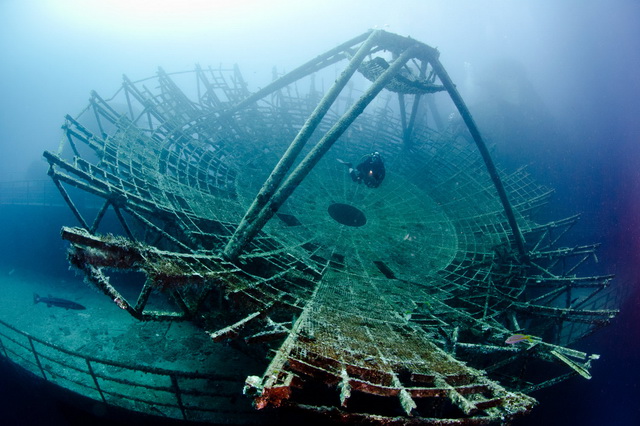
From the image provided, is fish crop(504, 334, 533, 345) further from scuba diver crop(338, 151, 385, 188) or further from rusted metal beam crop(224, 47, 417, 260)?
scuba diver crop(338, 151, 385, 188)

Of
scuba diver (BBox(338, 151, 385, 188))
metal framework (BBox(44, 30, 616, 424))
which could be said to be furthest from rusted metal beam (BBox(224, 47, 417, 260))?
scuba diver (BBox(338, 151, 385, 188))

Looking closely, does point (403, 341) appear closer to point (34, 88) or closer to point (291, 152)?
point (291, 152)

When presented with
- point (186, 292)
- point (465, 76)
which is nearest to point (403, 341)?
point (186, 292)

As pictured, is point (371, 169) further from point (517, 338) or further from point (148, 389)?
point (148, 389)

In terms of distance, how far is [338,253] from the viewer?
32.1 ft

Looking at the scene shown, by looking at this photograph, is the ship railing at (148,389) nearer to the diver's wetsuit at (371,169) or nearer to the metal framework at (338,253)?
the metal framework at (338,253)

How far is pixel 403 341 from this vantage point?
17.7 feet

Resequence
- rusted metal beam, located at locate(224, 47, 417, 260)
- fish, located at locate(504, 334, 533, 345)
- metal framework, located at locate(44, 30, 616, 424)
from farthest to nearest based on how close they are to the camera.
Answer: rusted metal beam, located at locate(224, 47, 417, 260) → fish, located at locate(504, 334, 533, 345) → metal framework, located at locate(44, 30, 616, 424)

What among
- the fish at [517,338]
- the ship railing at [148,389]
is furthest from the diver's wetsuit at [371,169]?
the ship railing at [148,389]

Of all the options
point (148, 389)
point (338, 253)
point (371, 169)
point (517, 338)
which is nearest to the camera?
point (517, 338)

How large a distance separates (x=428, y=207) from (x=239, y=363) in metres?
10.1

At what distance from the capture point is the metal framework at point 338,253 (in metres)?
3.86

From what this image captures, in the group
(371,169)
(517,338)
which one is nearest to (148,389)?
(517,338)

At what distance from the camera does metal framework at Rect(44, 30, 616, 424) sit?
12.7 ft
